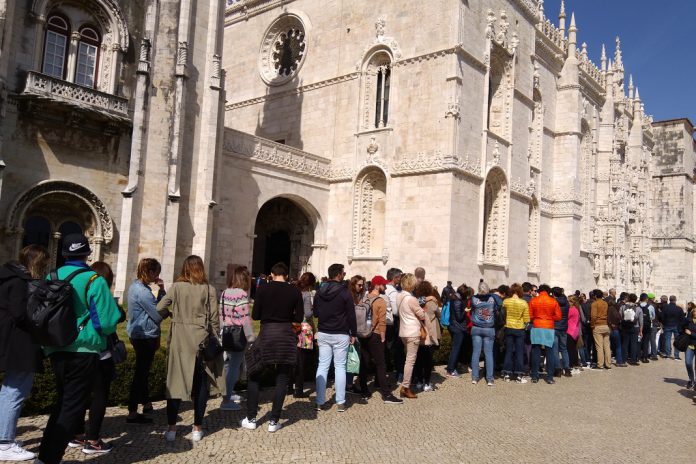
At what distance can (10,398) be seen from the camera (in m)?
5.32

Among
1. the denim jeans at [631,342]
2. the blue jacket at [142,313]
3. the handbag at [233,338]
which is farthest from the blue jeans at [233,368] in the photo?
the denim jeans at [631,342]

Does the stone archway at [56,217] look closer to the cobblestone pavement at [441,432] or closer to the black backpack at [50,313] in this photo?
the cobblestone pavement at [441,432]

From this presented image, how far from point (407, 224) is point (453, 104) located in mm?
5003

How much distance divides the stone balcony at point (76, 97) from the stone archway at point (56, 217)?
2.15 m

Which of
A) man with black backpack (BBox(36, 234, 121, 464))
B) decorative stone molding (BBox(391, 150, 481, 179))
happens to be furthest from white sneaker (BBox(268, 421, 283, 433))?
decorative stone molding (BBox(391, 150, 481, 179))

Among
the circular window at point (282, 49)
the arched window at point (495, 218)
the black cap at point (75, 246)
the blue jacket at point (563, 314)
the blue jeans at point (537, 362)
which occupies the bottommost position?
the blue jeans at point (537, 362)

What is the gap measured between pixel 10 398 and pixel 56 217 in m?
11.8

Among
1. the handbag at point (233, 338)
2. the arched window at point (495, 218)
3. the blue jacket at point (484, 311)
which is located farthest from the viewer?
the arched window at point (495, 218)

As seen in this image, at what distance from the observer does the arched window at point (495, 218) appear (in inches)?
990

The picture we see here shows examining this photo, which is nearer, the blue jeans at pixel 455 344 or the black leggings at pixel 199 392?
the black leggings at pixel 199 392

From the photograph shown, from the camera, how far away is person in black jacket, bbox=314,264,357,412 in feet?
26.4

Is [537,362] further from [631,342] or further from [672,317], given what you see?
[672,317]

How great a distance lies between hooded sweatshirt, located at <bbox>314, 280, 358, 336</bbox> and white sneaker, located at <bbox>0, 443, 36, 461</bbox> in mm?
3865

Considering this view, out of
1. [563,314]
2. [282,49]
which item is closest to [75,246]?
[563,314]
